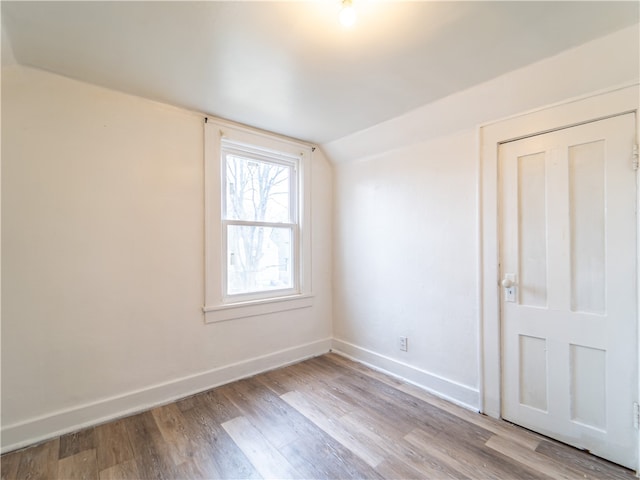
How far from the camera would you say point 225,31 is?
1485mm

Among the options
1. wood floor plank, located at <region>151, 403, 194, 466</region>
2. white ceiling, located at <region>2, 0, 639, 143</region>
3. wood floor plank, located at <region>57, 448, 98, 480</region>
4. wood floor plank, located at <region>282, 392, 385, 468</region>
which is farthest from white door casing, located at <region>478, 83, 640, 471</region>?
wood floor plank, located at <region>57, 448, 98, 480</region>

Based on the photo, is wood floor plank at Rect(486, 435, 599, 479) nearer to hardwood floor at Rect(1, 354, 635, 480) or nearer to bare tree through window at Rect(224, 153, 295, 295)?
hardwood floor at Rect(1, 354, 635, 480)

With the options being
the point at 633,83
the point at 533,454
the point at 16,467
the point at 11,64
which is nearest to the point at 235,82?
the point at 11,64

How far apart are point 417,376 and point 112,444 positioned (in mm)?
2234

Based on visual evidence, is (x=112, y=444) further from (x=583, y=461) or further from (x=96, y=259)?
(x=583, y=461)

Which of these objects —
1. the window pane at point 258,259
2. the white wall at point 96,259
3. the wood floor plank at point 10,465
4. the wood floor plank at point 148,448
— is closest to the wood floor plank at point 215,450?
the wood floor plank at point 148,448

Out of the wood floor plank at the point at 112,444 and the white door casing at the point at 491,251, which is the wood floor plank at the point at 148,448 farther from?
→ the white door casing at the point at 491,251

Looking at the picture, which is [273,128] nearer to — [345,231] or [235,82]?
[235,82]

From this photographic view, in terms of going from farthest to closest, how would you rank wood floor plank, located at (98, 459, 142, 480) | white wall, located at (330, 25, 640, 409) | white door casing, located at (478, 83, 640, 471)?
white door casing, located at (478, 83, 640, 471) → white wall, located at (330, 25, 640, 409) → wood floor plank, located at (98, 459, 142, 480)

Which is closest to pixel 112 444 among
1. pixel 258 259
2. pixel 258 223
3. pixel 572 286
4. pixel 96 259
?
pixel 96 259

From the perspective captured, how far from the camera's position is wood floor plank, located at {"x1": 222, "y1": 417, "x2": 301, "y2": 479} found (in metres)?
1.58

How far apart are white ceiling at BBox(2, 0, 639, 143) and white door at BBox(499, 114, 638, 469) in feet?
2.00

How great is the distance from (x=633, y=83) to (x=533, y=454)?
2.12m

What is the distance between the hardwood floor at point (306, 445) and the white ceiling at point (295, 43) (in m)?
2.28
